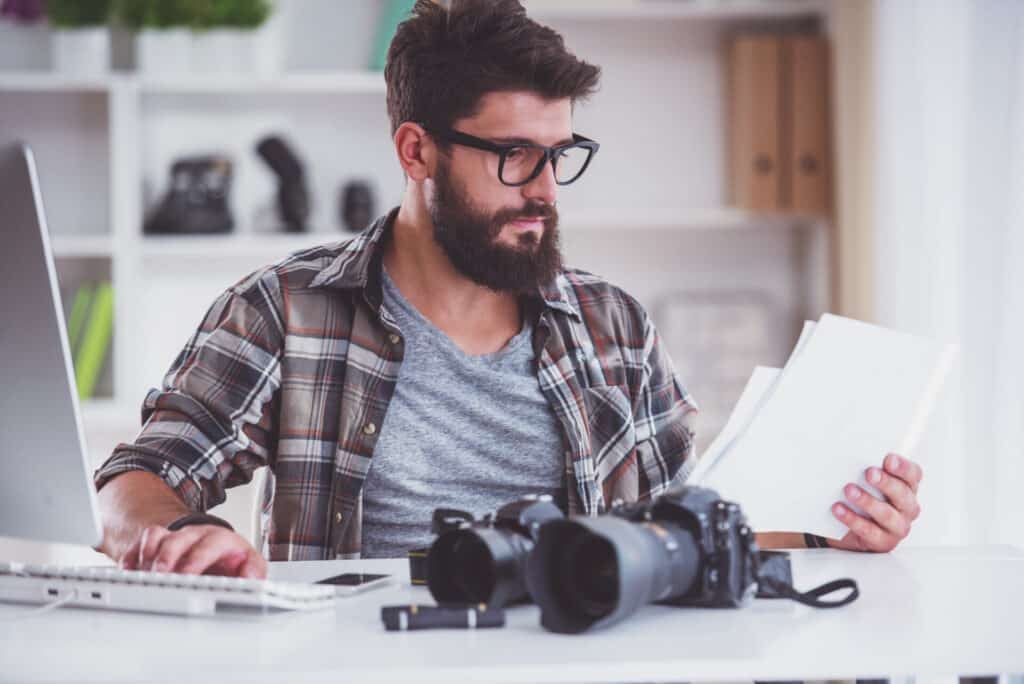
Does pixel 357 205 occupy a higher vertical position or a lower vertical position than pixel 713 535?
higher

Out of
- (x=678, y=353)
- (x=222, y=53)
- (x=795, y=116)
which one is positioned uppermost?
(x=222, y=53)

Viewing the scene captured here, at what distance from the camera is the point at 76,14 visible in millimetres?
2875

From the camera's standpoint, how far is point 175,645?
0.86 m

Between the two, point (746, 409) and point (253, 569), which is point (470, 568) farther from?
point (746, 409)

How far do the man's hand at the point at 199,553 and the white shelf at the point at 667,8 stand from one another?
2150mm

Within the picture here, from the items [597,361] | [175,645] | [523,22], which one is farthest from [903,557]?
[523,22]

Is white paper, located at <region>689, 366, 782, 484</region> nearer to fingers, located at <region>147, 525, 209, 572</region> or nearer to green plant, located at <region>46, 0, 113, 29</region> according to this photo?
fingers, located at <region>147, 525, 209, 572</region>

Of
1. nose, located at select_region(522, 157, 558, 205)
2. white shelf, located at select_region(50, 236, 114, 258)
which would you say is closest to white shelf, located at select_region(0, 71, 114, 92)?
white shelf, located at select_region(50, 236, 114, 258)

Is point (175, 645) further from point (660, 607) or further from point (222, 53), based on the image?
point (222, 53)

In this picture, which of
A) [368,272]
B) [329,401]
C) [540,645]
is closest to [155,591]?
[540,645]

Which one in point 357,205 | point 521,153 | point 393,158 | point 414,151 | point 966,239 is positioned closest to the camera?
point 521,153

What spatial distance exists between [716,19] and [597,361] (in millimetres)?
1733

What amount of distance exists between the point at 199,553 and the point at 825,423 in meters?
0.58

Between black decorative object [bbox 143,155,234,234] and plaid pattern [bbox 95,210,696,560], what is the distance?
1341 mm
